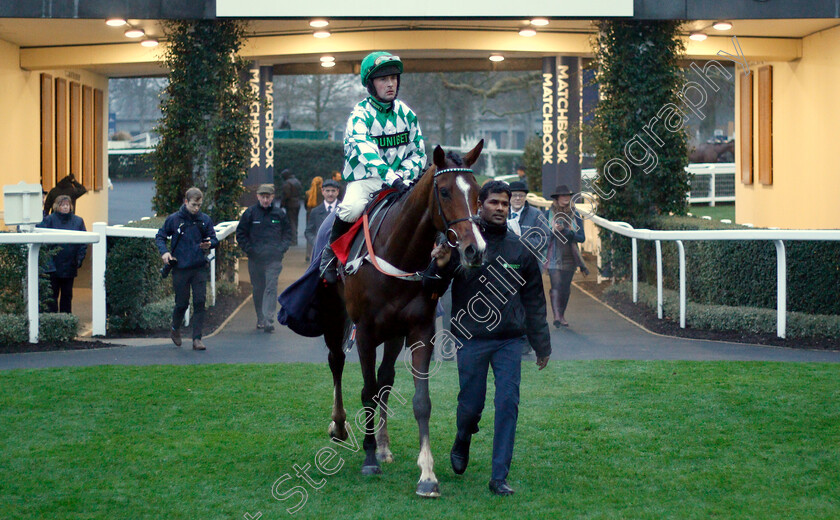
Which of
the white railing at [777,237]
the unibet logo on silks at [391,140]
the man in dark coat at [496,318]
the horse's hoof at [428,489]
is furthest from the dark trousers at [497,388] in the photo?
the white railing at [777,237]

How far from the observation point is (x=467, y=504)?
4.61 metres

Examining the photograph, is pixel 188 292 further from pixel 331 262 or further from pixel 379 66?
pixel 379 66

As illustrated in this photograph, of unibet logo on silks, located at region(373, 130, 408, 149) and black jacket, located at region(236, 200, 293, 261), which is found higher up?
unibet logo on silks, located at region(373, 130, 408, 149)

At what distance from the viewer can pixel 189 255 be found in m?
9.25

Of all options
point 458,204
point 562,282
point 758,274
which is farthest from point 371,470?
point 758,274

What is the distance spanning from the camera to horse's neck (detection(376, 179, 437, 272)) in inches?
188

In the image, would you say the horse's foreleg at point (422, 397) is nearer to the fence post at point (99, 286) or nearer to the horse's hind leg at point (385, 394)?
the horse's hind leg at point (385, 394)

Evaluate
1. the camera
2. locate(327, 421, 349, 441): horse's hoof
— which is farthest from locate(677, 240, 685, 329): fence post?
locate(327, 421, 349, 441): horse's hoof

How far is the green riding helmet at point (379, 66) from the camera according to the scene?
532cm

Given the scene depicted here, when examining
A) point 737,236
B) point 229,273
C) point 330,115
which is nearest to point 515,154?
point 330,115

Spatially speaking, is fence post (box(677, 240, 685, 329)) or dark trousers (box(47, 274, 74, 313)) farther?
dark trousers (box(47, 274, 74, 313))

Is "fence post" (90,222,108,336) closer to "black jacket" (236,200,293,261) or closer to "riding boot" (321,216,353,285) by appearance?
"black jacket" (236,200,293,261)

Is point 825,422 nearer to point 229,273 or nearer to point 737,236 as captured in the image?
point 737,236

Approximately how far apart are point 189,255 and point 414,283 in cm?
487
